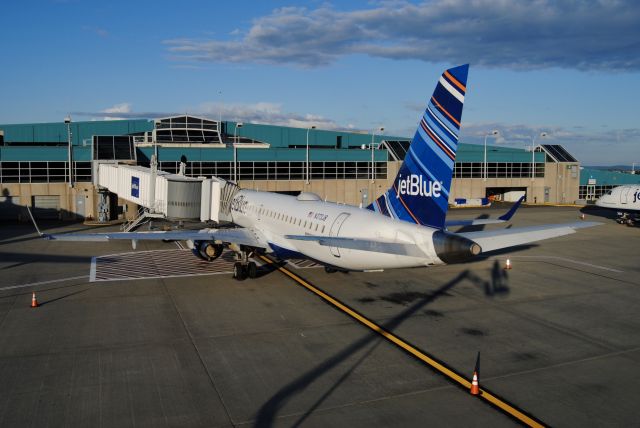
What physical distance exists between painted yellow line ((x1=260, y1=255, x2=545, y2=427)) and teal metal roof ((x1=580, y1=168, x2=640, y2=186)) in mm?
81792

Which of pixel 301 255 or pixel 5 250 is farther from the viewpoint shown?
pixel 5 250

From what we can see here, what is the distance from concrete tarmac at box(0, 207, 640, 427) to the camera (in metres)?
13.9

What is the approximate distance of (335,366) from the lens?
17062 millimetres

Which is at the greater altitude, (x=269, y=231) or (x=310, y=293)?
(x=269, y=231)

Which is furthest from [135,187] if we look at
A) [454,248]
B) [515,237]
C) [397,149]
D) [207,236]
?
[397,149]

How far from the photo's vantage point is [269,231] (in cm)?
3316

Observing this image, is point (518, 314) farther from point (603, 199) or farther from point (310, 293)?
point (603, 199)

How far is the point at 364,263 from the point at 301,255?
19.1 feet

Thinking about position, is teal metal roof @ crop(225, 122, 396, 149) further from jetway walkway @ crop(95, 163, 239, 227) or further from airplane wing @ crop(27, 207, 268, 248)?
airplane wing @ crop(27, 207, 268, 248)

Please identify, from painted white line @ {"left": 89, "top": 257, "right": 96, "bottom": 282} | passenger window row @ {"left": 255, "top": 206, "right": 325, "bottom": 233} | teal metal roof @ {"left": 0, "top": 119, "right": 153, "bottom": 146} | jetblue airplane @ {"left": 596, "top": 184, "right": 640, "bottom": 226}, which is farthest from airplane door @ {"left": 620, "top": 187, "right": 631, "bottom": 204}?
teal metal roof @ {"left": 0, "top": 119, "right": 153, "bottom": 146}

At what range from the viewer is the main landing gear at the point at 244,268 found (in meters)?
30.2

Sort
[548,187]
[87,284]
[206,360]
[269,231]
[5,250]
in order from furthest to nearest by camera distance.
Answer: [548,187] < [5,250] < [269,231] < [87,284] < [206,360]

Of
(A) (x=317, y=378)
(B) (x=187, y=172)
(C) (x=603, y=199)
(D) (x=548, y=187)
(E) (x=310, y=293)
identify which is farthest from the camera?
(D) (x=548, y=187)

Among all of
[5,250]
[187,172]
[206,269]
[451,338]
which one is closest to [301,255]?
[206,269]
